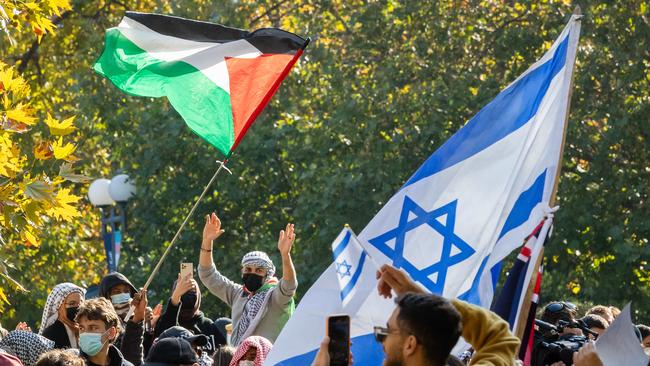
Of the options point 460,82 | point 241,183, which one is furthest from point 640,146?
point 241,183

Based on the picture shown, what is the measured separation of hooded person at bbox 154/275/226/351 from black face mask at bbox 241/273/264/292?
0.35 metres

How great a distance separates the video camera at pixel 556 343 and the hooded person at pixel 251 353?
5.07 ft

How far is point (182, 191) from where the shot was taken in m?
20.6

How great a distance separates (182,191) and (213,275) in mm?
10530

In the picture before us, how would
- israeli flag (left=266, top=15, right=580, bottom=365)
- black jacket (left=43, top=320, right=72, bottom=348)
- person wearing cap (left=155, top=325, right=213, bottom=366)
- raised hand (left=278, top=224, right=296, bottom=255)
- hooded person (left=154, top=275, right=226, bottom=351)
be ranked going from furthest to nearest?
1. hooded person (left=154, top=275, right=226, bottom=351)
2. raised hand (left=278, top=224, right=296, bottom=255)
3. black jacket (left=43, top=320, right=72, bottom=348)
4. person wearing cap (left=155, top=325, right=213, bottom=366)
5. israeli flag (left=266, top=15, right=580, bottom=365)

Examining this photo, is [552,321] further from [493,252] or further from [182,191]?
[182,191]

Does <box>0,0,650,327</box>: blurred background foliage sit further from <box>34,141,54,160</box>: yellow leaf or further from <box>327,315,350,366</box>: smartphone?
<box>327,315,350,366</box>: smartphone

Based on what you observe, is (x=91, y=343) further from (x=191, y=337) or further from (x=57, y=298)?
(x=57, y=298)

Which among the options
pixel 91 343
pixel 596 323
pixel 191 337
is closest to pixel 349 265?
pixel 91 343

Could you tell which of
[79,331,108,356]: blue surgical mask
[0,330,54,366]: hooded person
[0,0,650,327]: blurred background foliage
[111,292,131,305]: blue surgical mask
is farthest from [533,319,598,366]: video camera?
[0,0,650,327]: blurred background foliage

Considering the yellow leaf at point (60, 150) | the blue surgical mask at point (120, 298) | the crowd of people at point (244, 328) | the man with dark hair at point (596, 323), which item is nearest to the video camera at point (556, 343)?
the crowd of people at point (244, 328)

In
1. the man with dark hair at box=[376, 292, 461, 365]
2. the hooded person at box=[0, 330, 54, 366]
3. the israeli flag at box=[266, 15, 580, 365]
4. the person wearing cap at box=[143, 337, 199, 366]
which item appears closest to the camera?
the man with dark hair at box=[376, 292, 461, 365]

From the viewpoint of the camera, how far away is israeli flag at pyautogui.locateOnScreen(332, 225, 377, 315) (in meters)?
6.28

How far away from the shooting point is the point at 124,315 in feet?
30.9
